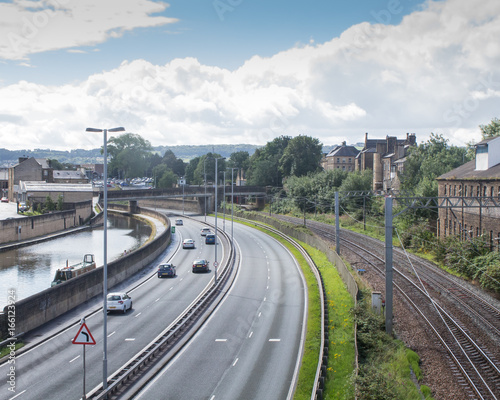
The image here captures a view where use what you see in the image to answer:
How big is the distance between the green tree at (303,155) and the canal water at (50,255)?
3666 centimetres

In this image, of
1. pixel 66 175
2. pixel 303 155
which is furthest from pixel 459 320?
pixel 66 175

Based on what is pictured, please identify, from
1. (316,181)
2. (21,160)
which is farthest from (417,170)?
(21,160)

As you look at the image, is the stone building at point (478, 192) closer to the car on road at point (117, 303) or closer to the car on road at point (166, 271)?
the car on road at point (166, 271)

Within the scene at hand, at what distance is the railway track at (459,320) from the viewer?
20.5 meters

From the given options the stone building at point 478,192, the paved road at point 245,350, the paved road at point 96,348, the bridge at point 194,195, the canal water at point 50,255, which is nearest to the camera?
the paved road at point 96,348

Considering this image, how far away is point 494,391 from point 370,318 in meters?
8.38

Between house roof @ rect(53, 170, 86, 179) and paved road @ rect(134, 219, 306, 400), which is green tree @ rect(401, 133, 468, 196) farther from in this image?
house roof @ rect(53, 170, 86, 179)

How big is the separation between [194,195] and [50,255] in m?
46.5

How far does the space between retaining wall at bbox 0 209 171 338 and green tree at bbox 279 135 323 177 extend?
234ft

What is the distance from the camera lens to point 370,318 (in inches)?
1065

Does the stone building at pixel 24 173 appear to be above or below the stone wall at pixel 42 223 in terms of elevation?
above

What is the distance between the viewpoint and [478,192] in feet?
146

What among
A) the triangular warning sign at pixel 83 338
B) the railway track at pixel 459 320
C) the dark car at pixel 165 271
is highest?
the triangular warning sign at pixel 83 338

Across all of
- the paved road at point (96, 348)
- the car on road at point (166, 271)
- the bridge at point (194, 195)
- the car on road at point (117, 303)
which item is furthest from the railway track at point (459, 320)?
the bridge at point (194, 195)
